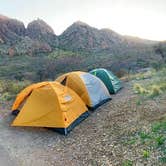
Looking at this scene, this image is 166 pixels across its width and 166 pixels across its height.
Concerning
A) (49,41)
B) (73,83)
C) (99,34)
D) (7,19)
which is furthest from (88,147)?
(7,19)

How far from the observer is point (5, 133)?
8328 mm

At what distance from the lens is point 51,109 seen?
327 inches

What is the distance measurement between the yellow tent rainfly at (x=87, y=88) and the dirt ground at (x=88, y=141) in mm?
544

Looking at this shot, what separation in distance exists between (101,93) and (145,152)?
512 cm

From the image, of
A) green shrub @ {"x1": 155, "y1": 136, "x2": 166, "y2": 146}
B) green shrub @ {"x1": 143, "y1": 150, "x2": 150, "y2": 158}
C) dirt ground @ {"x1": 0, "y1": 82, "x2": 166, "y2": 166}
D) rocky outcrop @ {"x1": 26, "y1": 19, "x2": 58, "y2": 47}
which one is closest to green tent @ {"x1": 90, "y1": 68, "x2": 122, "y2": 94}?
dirt ground @ {"x1": 0, "y1": 82, "x2": 166, "y2": 166}

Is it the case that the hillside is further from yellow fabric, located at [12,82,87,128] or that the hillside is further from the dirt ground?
the dirt ground

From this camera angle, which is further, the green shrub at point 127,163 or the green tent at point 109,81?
the green tent at point 109,81

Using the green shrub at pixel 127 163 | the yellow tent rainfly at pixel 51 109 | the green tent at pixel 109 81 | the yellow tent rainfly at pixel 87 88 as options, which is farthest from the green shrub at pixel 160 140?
the green tent at pixel 109 81

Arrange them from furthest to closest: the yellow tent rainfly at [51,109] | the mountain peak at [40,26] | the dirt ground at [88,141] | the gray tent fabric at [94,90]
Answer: the mountain peak at [40,26] → the gray tent fabric at [94,90] → the yellow tent rainfly at [51,109] → the dirt ground at [88,141]

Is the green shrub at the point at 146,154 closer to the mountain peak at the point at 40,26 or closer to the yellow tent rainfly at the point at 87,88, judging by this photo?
the yellow tent rainfly at the point at 87,88

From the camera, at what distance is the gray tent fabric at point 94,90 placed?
33.7 feet

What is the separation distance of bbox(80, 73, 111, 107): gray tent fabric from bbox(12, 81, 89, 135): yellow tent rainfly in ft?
3.10

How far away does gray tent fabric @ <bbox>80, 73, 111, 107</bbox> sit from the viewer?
1028 centimetres

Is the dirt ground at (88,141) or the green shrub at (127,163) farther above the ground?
the green shrub at (127,163)
